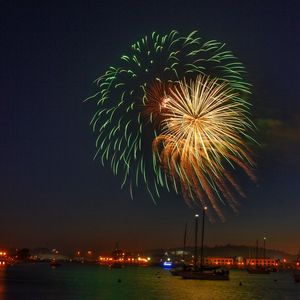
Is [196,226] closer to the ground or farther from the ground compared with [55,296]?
farther from the ground

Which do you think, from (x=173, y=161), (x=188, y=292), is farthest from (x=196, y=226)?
(x=173, y=161)

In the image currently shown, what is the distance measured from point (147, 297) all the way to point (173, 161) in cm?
3182

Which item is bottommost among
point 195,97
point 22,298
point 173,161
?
point 22,298

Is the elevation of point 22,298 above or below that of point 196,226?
below

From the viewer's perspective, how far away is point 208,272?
125m

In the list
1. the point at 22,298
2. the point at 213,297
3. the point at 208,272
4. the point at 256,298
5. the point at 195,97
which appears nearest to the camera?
the point at 195,97

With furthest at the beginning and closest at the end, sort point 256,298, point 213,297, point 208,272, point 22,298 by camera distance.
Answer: point 208,272 < point 256,298 < point 213,297 < point 22,298

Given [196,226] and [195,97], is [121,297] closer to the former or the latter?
[195,97]

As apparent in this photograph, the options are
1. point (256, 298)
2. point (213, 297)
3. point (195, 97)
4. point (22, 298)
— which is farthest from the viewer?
point (256, 298)

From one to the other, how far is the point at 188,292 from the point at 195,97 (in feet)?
146

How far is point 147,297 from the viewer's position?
77188mm

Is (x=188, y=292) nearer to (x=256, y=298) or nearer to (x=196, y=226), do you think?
(x=256, y=298)

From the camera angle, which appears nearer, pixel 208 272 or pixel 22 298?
pixel 22 298

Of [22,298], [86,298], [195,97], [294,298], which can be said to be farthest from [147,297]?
[195,97]
